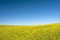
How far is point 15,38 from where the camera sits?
2339cm

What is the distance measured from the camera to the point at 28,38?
2239 centimetres

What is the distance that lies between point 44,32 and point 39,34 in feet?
3.40

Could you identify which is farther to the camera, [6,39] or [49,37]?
[6,39]

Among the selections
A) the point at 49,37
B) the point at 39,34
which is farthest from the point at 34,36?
the point at 49,37

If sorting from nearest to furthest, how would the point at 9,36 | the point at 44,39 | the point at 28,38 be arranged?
the point at 44,39 < the point at 28,38 < the point at 9,36

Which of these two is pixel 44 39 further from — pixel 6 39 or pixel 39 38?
pixel 6 39

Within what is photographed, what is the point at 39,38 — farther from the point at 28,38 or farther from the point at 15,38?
the point at 15,38

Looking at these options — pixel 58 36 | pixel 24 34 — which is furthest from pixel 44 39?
pixel 24 34

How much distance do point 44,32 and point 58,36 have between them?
2.80 metres

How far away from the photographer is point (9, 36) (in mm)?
24141

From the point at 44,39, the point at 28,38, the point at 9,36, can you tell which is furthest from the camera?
the point at 9,36

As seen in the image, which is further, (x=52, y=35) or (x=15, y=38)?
(x=15, y=38)

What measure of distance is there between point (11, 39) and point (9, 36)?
138 cm

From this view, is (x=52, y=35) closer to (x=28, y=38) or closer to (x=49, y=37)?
(x=49, y=37)
